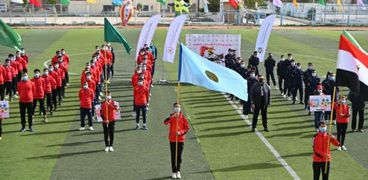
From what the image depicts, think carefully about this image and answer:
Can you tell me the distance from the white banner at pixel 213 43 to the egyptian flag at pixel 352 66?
1699 centimetres

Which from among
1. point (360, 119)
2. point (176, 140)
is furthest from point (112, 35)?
point (360, 119)

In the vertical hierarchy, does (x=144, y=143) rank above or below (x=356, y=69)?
below

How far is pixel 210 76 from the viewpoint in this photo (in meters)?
14.5

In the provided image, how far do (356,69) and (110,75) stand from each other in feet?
62.0

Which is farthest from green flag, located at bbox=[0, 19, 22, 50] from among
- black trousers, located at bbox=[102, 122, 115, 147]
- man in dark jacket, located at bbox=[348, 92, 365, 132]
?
man in dark jacket, located at bbox=[348, 92, 365, 132]

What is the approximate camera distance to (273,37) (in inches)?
2121

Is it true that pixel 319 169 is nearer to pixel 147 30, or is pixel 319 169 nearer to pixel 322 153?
pixel 322 153

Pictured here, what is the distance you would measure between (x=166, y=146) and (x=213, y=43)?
13.5 metres

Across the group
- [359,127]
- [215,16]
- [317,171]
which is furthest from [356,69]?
[215,16]

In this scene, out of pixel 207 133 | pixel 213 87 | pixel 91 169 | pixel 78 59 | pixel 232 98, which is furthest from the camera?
pixel 78 59

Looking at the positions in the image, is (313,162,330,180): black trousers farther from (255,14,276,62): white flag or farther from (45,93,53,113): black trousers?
(255,14,276,62): white flag

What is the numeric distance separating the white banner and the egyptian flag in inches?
669

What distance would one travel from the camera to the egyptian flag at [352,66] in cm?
1352

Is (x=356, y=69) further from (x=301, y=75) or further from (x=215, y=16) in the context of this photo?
(x=215, y=16)
